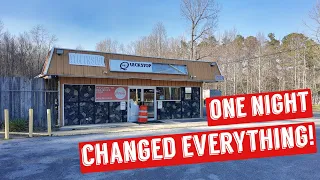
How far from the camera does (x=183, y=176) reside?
464 centimetres

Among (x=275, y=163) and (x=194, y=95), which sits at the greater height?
(x=194, y=95)

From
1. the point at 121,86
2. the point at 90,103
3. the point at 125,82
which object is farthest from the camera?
the point at 125,82

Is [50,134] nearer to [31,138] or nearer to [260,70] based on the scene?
[31,138]

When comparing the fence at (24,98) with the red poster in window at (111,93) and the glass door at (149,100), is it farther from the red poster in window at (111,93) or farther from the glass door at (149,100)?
the glass door at (149,100)

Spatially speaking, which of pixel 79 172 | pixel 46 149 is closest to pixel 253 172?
pixel 79 172

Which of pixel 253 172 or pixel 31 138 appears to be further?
pixel 31 138

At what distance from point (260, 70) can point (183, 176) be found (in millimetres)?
41681

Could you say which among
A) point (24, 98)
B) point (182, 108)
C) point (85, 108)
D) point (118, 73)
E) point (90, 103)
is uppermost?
point (118, 73)

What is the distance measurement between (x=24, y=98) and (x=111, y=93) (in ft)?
13.6

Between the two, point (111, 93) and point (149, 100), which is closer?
point (111, 93)

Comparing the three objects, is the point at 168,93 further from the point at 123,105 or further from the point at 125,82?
the point at 123,105

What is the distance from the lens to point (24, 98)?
10.7 metres

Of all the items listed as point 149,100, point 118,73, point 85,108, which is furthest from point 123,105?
point 85,108

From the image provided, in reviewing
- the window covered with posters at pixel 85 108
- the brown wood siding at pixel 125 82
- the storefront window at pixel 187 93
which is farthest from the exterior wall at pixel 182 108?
the window covered with posters at pixel 85 108
